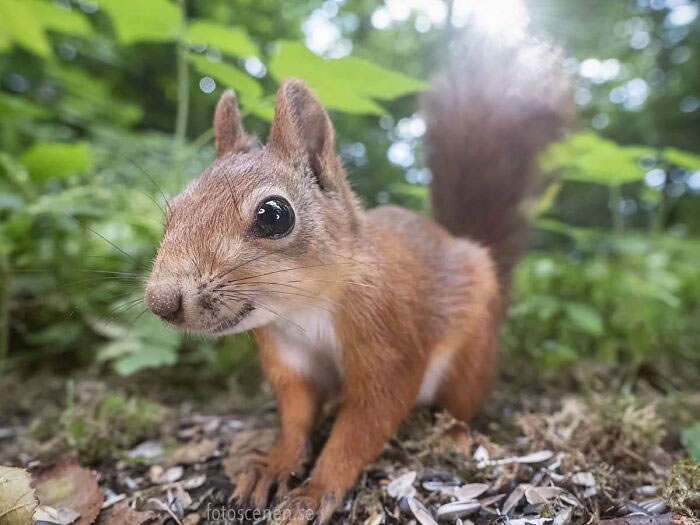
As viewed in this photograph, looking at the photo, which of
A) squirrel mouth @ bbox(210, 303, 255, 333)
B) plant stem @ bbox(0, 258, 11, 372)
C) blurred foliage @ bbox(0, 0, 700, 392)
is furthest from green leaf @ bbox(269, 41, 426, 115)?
plant stem @ bbox(0, 258, 11, 372)

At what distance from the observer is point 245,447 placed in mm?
1442

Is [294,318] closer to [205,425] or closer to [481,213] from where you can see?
[205,425]

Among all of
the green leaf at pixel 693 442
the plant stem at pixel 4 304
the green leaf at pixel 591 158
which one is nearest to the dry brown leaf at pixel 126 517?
the plant stem at pixel 4 304

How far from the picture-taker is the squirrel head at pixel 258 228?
0.97 meters

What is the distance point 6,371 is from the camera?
2.08 meters

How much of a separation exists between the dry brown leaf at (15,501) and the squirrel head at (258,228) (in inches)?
16.7

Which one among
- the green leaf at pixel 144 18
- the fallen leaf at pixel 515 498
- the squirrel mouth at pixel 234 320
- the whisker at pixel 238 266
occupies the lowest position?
the fallen leaf at pixel 515 498

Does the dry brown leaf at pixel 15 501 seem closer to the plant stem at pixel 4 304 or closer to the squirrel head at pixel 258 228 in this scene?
the squirrel head at pixel 258 228

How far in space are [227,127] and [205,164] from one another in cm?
73

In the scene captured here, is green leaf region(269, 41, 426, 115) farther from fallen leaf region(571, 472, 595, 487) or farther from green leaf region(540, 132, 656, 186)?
fallen leaf region(571, 472, 595, 487)

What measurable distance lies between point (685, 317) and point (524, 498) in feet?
8.01

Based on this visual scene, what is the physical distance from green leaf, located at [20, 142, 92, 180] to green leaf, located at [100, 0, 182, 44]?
0.47 meters

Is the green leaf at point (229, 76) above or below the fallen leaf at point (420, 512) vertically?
above

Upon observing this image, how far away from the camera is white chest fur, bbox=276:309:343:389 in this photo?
48.4 inches
